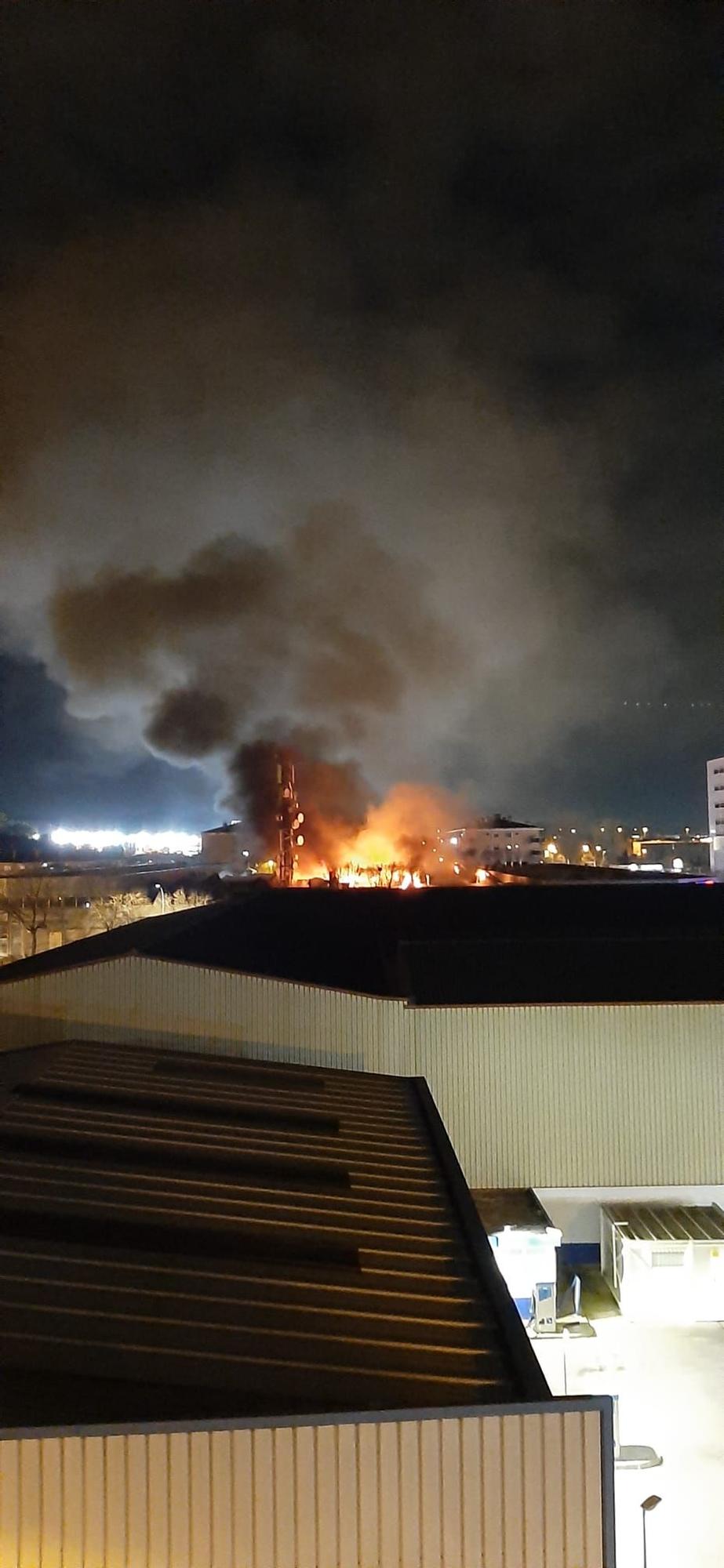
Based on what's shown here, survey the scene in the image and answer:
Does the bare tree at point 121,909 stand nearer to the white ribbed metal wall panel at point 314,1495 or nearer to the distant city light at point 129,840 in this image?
the white ribbed metal wall panel at point 314,1495

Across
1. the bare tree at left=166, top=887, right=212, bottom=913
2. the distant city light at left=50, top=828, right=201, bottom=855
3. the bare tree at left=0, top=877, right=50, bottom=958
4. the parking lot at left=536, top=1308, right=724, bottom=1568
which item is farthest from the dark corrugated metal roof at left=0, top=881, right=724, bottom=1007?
the distant city light at left=50, top=828, right=201, bottom=855

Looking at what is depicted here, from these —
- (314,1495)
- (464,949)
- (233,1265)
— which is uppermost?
(464,949)

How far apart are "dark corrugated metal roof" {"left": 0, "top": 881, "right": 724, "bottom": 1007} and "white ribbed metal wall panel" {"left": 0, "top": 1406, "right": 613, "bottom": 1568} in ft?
18.7

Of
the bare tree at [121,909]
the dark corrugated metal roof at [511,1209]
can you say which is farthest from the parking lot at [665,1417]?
the bare tree at [121,909]

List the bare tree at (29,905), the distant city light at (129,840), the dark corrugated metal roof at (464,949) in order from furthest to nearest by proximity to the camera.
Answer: the distant city light at (129,840) < the bare tree at (29,905) < the dark corrugated metal roof at (464,949)

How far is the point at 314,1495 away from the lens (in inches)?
93.4

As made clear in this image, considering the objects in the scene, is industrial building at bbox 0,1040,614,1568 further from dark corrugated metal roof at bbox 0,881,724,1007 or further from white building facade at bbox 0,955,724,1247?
dark corrugated metal roof at bbox 0,881,724,1007

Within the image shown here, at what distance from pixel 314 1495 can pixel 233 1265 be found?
Result: 4.21 feet

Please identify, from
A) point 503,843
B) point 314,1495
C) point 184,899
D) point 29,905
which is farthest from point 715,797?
point 314,1495

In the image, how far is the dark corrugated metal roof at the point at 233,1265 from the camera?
A: 2734 millimetres

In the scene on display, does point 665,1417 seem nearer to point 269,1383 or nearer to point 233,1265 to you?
point 233,1265

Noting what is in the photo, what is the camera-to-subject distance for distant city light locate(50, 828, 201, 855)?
62.5 metres

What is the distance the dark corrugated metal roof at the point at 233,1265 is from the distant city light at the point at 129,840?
53.7m

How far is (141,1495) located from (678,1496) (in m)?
3.82
